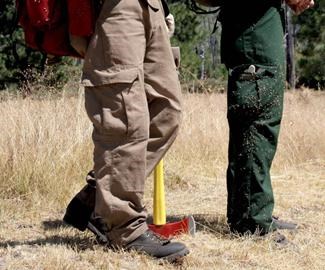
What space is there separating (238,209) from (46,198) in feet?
4.28

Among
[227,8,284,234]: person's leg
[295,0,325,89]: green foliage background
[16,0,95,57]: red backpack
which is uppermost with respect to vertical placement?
[16,0,95,57]: red backpack

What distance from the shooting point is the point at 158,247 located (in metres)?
2.68

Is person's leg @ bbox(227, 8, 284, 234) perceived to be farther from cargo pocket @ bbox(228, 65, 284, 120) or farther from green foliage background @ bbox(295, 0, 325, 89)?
green foliage background @ bbox(295, 0, 325, 89)

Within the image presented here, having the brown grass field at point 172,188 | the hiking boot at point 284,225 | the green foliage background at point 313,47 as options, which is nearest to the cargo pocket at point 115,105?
the brown grass field at point 172,188

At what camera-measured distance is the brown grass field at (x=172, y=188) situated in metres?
2.76

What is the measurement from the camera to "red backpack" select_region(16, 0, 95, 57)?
8.39ft

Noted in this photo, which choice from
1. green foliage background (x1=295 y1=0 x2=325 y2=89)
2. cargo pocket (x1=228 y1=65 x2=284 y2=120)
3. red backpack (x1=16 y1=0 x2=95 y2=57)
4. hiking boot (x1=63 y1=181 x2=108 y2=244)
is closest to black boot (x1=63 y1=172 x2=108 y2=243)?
hiking boot (x1=63 y1=181 x2=108 y2=244)

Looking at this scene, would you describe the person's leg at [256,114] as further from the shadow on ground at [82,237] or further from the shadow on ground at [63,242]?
the shadow on ground at [63,242]

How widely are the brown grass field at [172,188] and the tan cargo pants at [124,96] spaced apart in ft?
0.70

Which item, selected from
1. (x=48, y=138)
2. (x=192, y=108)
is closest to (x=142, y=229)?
(x=48, y=138)

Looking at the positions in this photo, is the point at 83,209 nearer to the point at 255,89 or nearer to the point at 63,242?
the point at 63,242

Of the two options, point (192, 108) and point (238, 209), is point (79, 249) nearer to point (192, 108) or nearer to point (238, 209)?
point (238, 209)

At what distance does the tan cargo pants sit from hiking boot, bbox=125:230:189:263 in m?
0.03

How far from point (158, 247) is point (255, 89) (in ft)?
2.81
